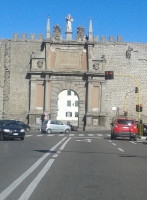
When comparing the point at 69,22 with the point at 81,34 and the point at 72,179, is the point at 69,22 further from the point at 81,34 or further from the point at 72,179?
the point at 72,179

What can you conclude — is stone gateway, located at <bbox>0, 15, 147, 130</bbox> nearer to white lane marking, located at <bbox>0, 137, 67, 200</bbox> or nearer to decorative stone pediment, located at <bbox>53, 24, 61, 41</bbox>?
decorative stone pediment, located at <bbox>53, 24, 61, 41</bbox>

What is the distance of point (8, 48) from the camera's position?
54.5 meters

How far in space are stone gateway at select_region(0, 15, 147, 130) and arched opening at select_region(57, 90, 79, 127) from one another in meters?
0.91

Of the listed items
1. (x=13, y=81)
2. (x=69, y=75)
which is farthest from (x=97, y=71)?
(x=13, y=81)

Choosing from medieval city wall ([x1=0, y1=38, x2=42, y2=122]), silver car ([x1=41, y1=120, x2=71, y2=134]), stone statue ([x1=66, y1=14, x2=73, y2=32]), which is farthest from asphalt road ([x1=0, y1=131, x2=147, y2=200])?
stone statue ([x1=66, y1=14, x2=73, y2=32])

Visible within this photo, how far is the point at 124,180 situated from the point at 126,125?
20726 mm

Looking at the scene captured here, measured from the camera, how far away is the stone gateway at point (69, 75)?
53.3 m

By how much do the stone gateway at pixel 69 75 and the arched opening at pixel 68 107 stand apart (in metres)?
0.91

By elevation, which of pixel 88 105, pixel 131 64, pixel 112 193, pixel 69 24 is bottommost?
pixel 112 193

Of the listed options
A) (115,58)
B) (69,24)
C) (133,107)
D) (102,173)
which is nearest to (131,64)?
(115,58)

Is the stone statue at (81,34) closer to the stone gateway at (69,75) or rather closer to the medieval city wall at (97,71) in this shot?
the stone gateway at (69,75)

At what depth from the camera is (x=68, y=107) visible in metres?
54.4

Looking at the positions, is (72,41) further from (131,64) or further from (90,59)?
(131,64)

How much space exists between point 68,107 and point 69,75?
4277mm
